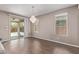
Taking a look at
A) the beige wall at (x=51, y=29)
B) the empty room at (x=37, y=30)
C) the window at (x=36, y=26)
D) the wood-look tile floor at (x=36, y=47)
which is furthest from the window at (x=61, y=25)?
the window at (x=36, y=26)

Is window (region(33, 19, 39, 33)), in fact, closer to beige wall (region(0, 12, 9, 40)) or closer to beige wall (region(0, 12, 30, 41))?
beige wall (region(0, 12, 30, 41))

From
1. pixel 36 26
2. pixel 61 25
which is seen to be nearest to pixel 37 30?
pixel 36 26

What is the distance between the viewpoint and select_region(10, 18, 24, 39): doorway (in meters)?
2.53

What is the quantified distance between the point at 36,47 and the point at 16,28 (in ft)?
2.46

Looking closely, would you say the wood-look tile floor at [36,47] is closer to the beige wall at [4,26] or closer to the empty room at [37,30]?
the empty room at [37,30]

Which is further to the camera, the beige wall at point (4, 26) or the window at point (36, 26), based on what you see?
the window at point (36, 26)

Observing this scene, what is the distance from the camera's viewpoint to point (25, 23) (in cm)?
275

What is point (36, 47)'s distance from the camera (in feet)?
8.52

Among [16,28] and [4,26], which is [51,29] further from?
[4,26]

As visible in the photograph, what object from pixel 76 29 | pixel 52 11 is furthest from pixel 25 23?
pixel 76 29

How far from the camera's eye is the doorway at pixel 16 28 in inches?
99.8
